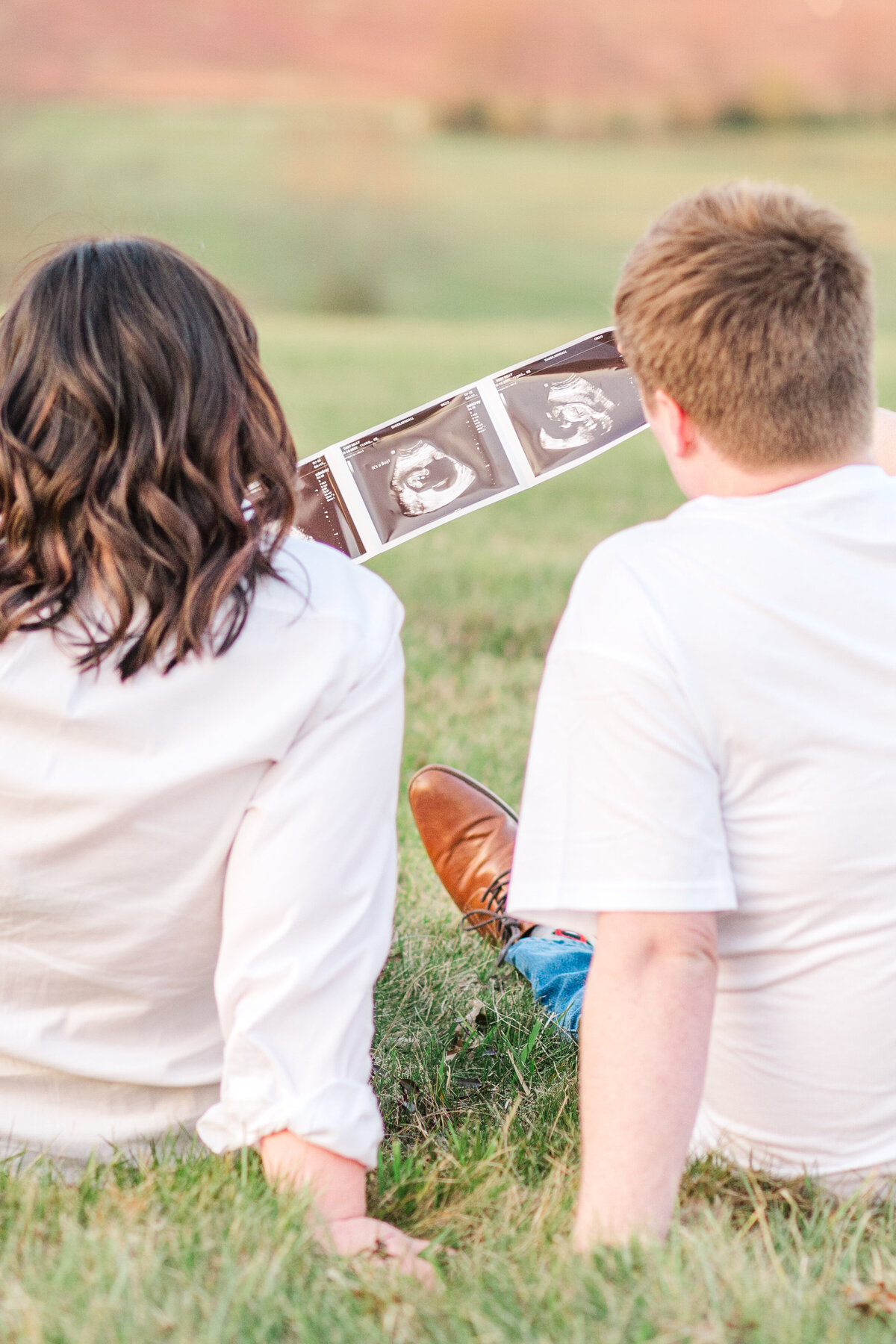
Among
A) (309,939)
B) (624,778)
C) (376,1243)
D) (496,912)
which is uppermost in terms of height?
(624,778)

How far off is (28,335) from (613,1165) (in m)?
1.14

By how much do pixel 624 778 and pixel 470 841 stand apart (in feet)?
5.12

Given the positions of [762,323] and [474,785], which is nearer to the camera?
[762,323]

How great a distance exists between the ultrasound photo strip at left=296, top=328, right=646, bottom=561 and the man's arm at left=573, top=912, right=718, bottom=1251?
1.00 m

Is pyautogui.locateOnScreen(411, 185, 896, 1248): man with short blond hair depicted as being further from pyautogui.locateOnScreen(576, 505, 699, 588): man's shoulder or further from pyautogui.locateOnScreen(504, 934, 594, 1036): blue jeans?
pyautogui.locateOnScreen(504, 934, 594, 1036): blue jeans

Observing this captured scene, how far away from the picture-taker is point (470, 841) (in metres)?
3.03

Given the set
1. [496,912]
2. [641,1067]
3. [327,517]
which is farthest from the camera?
[496,912]

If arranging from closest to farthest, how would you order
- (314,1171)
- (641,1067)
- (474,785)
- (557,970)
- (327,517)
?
(641,1067)
(314,1171)
(327,517)
(557,970)
(474,785)

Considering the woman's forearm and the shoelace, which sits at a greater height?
the woman's forearm

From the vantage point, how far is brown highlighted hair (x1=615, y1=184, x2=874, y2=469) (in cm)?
150

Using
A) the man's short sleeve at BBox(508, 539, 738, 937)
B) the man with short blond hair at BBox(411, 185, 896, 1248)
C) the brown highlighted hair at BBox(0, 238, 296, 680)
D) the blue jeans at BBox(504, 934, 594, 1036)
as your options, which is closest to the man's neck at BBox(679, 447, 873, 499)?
the man with short blond hair at BBox(411, 185, 896, 1248)

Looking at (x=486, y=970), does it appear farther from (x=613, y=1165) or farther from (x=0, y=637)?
(x=0, y=637)

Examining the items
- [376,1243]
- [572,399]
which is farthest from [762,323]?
[376,1243]

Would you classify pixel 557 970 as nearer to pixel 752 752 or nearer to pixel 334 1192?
pixel 334 1192
